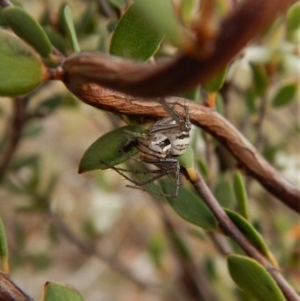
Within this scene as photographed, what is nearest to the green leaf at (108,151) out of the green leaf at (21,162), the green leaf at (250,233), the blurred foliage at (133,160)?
the blurred foliage at (133,160)

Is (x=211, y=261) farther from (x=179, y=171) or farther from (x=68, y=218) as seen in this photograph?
(x=68, y=218)

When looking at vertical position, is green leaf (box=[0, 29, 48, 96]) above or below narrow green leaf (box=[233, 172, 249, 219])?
above

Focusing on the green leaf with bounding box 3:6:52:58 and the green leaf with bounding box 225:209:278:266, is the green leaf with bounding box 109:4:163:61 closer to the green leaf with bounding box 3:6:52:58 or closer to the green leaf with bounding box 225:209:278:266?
the green leaf with bounding box 3:6:52:58

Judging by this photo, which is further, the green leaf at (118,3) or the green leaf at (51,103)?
the green leaf at (51,103)

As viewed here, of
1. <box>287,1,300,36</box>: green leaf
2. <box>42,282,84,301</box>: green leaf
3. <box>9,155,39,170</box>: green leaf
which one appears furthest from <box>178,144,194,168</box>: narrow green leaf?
<box>9,155,39,170</box>: green leaf

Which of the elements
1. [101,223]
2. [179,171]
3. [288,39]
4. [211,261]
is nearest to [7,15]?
[179,171]

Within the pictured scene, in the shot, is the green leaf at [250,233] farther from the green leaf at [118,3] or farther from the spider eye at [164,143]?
the green leaf at [118,3]

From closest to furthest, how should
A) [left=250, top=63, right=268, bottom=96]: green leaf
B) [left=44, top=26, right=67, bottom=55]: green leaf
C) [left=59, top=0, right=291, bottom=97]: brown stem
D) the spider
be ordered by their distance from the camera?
[left=59, top=0, right=291, bottom=97]: brown stem < the spider < [left=44, top=26, right=67, bottom=55]: green leaf < [left=250, top=63, right=268, bottom=96]: green leaf
